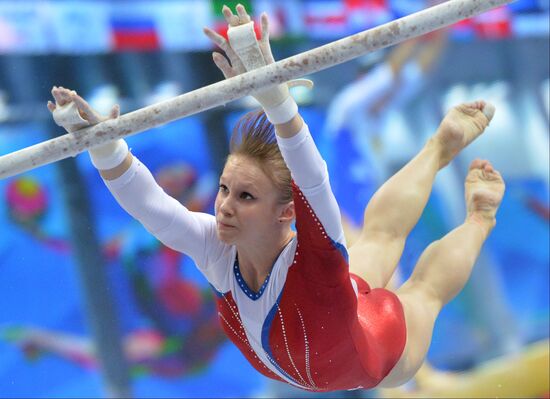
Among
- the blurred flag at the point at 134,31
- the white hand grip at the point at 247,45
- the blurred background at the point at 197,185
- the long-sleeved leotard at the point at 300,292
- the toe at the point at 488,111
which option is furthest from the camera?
the blurred flag at the point at 134,31

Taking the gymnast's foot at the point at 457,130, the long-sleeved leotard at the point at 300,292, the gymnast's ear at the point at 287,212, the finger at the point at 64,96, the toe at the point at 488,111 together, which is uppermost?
the toe at the point at 488,111

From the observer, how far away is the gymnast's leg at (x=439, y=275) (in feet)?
7.00

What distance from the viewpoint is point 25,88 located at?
3.10 m

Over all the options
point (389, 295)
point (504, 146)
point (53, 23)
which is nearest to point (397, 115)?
point (504, 146)

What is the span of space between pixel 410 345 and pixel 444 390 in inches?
57.3

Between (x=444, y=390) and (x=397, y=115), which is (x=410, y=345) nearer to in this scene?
A: (x=444, y=390)

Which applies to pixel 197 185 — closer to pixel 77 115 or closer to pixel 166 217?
pixel 166 217

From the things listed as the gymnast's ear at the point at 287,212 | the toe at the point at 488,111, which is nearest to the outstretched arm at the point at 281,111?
the gymnast's ear at the point at 287,212

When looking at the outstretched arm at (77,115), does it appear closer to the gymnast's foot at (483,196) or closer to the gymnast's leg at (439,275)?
the gymnast's leg at (439,275)

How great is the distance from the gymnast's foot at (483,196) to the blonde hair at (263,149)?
795mm

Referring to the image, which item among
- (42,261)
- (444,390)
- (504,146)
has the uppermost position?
(504,146)

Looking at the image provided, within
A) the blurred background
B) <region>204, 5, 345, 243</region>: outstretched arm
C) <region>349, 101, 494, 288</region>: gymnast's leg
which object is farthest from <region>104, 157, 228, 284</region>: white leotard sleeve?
the blurred background

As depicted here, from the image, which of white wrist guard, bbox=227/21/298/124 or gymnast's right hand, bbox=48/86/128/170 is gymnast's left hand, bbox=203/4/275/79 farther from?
gymnast's right hand, bbox=48/86/128/170

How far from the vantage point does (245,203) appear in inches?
69.5
